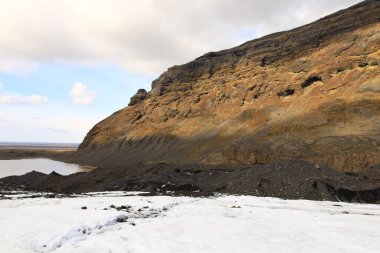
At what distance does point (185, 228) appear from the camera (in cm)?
1061

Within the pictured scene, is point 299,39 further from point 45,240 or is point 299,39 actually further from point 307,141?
point 45,240

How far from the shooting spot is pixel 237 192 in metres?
21.1

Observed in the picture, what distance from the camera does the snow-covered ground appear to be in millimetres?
8609

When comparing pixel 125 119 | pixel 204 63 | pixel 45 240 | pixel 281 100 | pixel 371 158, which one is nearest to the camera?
pixel 45 240

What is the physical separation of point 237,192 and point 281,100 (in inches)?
1047

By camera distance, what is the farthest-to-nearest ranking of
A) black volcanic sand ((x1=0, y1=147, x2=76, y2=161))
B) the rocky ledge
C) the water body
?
black volcanic sand ((x1=0, y1=147, x2=76, y2=161))
the water body
the rocky ledge

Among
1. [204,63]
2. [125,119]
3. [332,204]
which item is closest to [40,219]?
[332,204]

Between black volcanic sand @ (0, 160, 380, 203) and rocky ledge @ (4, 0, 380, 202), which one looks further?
rocky ledge @ (4, 0, 380, 202)

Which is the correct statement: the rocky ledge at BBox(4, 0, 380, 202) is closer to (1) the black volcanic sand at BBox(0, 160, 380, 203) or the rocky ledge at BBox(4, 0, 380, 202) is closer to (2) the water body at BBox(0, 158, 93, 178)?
(1) the black volcanic sand at BBox(0, 160, 380, 203)

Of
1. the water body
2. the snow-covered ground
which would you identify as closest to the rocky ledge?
the water body

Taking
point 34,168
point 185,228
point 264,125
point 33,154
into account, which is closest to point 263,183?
point 185,228

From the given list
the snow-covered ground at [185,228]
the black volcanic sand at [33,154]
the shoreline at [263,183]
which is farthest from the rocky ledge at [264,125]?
the black volcanic sand at [33,154]

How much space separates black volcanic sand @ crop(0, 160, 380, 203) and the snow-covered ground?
3.60 m

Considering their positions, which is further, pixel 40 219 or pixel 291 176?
pixel 291 176
